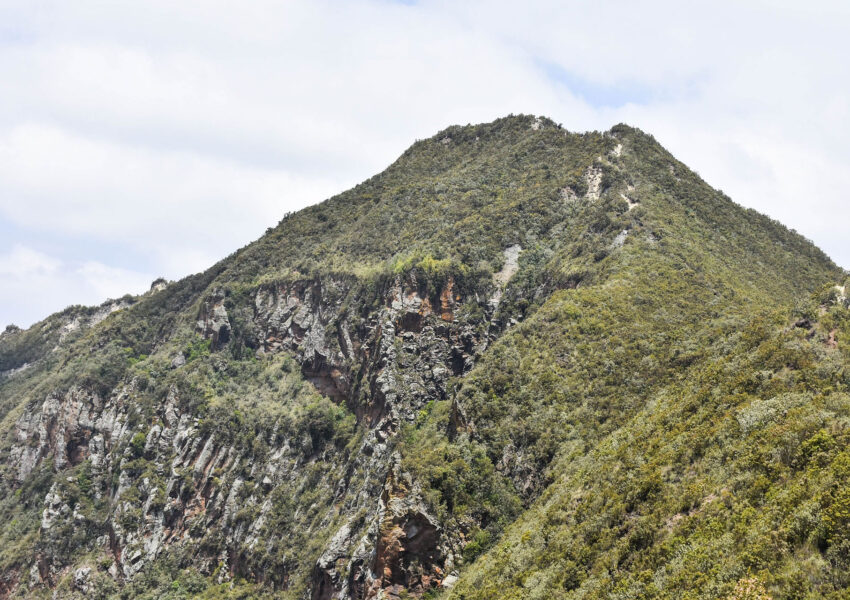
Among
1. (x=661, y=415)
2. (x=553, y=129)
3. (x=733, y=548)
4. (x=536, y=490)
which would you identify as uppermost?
(x=553, y=129)

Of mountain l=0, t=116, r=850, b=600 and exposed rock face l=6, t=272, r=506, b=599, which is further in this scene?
exposed rock face l=6, t=272, r=506, b=599

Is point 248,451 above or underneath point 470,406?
underneath

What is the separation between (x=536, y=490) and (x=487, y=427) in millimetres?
7631

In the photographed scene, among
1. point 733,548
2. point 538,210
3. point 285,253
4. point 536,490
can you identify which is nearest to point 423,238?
point 538,210

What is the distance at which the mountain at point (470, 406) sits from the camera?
72.7 feet

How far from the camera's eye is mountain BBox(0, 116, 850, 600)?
22.2 metres

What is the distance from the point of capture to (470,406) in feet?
152

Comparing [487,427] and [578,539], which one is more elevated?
[487,427]

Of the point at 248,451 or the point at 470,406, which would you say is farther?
the point at 248,451

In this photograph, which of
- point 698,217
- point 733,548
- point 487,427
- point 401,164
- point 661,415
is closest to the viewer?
point 733,548

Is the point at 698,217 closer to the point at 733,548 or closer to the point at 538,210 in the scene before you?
the point at 538,210

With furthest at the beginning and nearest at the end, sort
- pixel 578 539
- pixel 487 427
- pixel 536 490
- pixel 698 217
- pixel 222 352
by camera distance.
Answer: pixel 222 352
pixel 698 217
pixel 487 427
pixel 536 490
pixel 578 539

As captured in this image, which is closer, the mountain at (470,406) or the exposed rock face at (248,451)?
the mountain at (470,406)

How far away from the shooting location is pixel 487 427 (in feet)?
145
